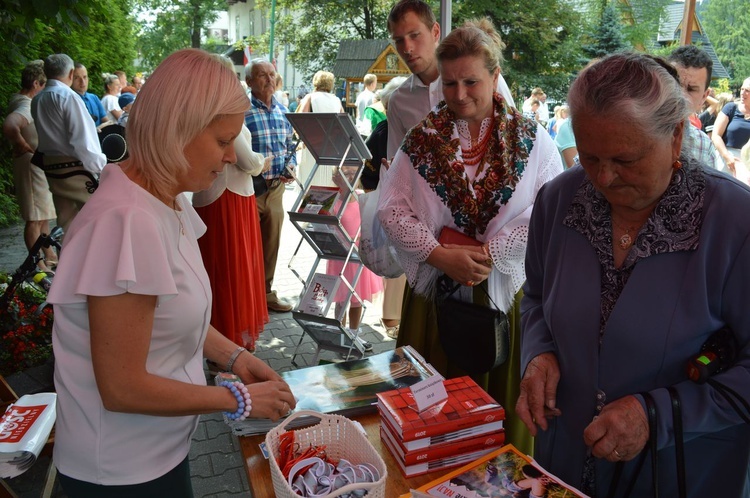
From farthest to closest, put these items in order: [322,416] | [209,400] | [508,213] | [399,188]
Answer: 1. [399,188]
2. [508,213]
3. [322,416]
4. [209,400]

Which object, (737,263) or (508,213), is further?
(508,213)

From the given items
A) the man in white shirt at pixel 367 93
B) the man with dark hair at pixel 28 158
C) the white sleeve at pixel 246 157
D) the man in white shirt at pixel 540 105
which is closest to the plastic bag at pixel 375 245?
the white sleeve at pixel 246 157

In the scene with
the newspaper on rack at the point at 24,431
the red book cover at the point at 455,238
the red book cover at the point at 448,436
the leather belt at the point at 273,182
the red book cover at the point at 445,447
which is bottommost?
the newspaper on rack at the point at 24,431

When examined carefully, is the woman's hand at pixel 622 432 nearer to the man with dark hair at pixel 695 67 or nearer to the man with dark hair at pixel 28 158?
the man with dark hair at pixel 695 67

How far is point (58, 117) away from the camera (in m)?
5.36

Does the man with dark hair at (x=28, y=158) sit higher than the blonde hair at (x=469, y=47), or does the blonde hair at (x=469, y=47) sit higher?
the blonde hair at (x=469, y=47)

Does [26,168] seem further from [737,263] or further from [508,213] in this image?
[737,263]

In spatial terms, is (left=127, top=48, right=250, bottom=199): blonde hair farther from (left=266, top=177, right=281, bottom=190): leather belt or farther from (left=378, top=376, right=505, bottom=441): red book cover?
(left=266, top=177, right=281, bottom=190): leather belt

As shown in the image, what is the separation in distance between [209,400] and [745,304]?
1107mm

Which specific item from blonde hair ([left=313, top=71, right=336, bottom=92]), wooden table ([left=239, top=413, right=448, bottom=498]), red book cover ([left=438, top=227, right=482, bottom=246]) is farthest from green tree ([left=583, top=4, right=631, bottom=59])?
wooden table ([left=239, top=413, right=448, bottom=498])

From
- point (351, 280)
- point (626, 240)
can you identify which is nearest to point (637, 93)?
point (626, 240)

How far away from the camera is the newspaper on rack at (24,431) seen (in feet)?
6.34

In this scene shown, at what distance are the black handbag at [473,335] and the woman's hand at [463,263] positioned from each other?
97mm

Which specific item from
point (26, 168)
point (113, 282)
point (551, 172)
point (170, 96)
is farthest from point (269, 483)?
point (26, 168)
